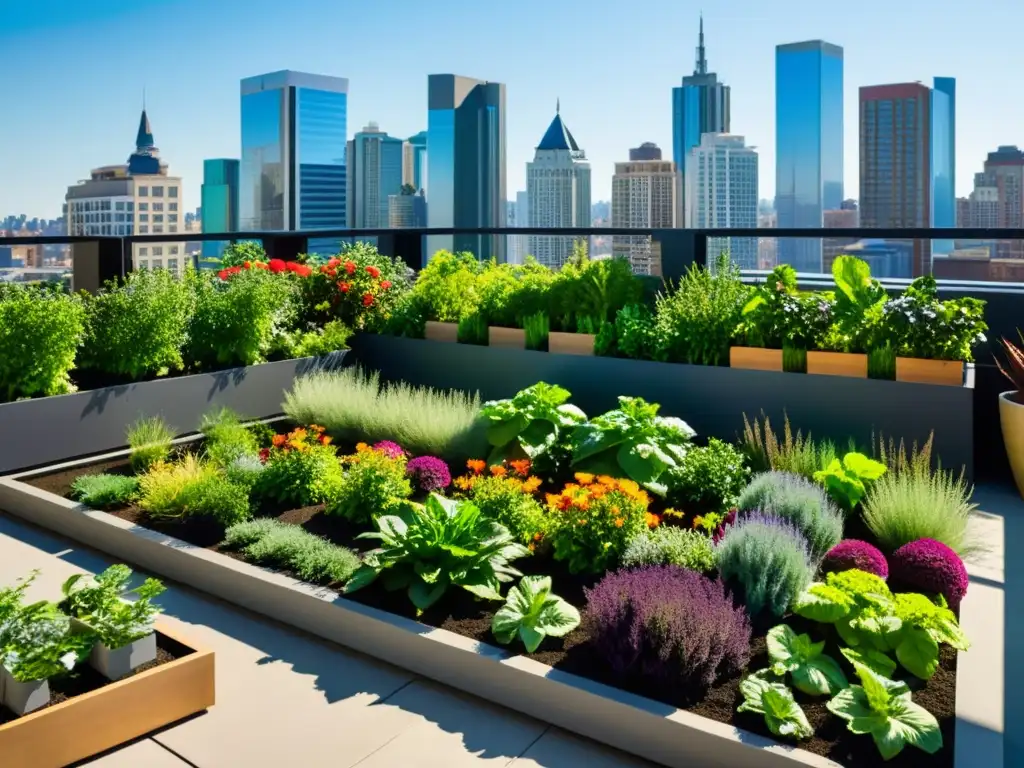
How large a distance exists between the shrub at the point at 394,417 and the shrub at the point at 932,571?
2167mm

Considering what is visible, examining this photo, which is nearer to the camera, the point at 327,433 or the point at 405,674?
the point at 405,674

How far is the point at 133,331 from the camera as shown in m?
5.70

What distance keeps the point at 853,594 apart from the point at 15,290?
480cm

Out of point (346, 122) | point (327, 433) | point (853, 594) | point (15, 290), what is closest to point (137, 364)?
point (15, 290)

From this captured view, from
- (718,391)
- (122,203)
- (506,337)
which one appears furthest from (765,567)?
(122,203)

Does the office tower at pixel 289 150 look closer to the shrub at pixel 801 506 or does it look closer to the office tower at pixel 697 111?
the office tower at pixel 697 111

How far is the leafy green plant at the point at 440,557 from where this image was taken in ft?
10.5

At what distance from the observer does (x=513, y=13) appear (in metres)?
17.3

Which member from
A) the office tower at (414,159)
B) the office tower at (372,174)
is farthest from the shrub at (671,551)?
the office tower at (414,159)

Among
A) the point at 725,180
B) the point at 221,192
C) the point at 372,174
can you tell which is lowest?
the point at 725,180

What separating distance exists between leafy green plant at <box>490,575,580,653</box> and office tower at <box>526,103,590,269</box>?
13.4 feet

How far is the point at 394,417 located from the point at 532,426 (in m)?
0.90

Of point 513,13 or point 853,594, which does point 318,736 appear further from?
point 513,13

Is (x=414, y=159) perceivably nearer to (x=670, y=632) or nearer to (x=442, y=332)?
(x=442, y=332)
